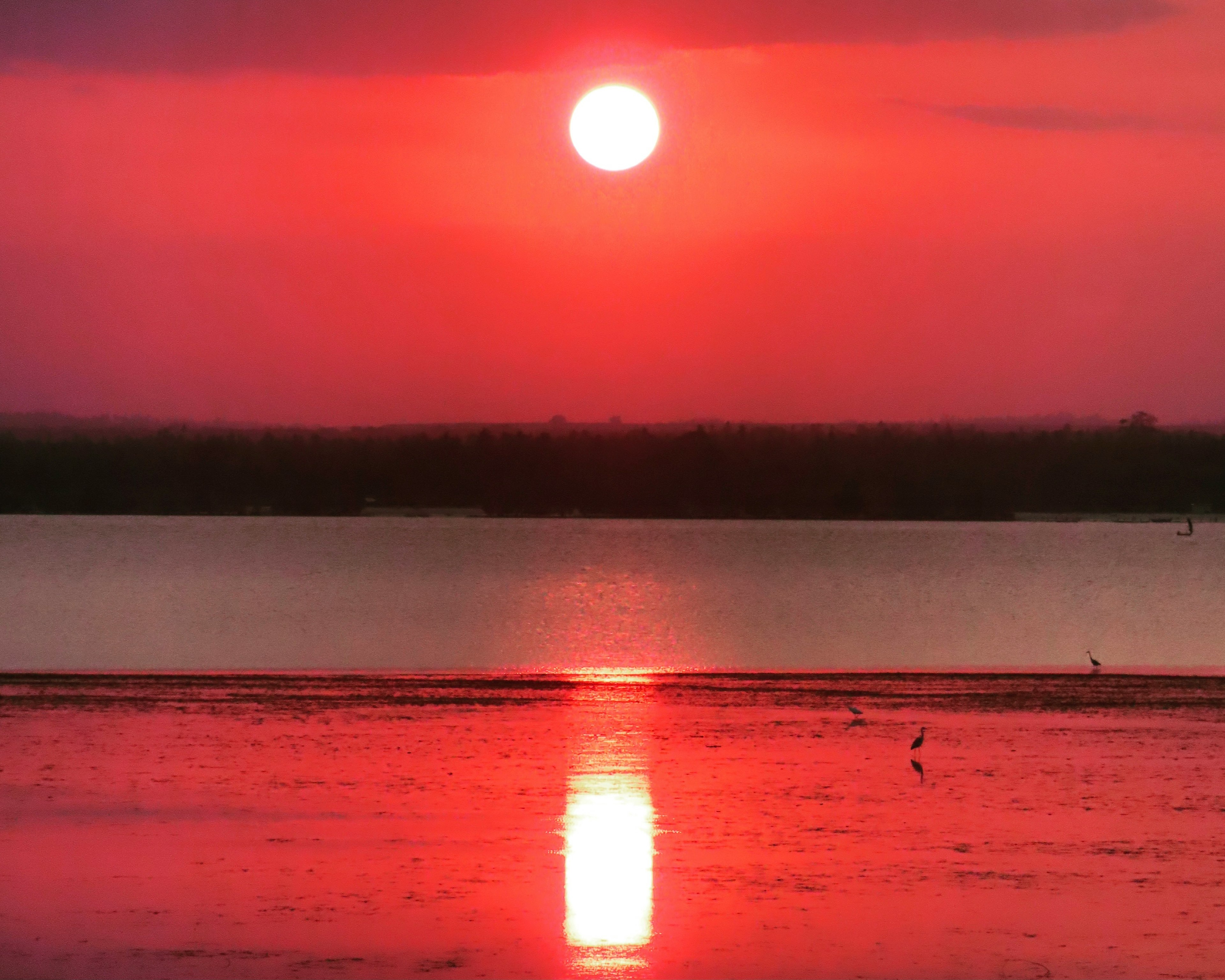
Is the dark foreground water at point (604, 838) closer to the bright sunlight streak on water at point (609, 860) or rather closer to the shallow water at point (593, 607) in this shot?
the bright sunlight streak on water at point (609, 860)

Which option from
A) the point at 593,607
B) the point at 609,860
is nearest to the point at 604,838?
the point at 609,860

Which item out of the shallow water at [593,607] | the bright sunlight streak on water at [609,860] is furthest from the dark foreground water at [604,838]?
Answer: the shallow water at [593,607]

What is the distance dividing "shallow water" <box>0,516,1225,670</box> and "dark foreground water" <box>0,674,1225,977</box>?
1034 centimetres

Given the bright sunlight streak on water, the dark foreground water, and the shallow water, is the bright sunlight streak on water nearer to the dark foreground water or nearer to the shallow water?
the dark foreground water

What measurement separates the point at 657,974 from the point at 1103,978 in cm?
248

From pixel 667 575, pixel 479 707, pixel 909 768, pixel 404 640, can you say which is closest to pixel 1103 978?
pixel 909 768

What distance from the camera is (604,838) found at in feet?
38.5

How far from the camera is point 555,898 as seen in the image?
9984 millimetres

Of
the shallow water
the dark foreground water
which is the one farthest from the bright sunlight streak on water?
the shallow water

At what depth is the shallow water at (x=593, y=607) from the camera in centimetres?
3638

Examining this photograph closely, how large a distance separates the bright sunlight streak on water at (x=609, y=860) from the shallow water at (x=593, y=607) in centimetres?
1430

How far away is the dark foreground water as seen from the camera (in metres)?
8.92

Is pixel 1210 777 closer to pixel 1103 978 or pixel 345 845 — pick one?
pixel 1103 978

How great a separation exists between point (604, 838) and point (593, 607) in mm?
48083
